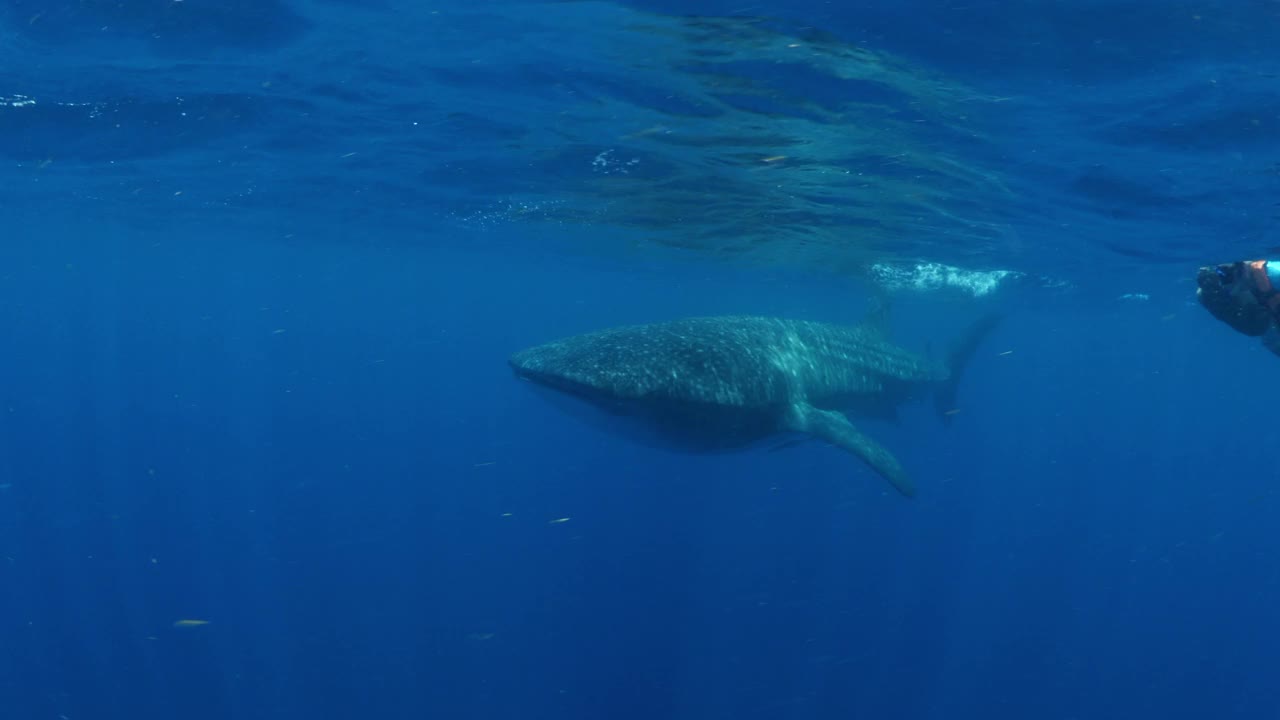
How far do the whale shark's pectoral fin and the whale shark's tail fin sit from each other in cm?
630

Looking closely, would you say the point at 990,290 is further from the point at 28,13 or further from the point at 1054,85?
the point at 28,13

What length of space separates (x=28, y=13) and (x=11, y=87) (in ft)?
16.2

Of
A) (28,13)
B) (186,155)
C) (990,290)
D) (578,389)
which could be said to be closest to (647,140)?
(578,389)

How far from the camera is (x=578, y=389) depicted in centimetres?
742

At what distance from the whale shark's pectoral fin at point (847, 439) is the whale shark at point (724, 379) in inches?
0.6

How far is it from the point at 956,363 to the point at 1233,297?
1166 cm

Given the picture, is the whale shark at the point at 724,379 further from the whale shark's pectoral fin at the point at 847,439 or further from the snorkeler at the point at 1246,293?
the snorkeler at the point at 1246,293

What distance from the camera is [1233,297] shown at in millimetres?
4902

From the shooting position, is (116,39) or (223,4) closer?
(223,4)

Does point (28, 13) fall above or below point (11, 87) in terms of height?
above

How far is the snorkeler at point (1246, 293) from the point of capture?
469cm

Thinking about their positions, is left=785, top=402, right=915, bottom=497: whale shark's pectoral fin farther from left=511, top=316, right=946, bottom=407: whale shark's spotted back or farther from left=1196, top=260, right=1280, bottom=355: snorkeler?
left=1196, top=260, right=1280, bottom=355: snorkeler

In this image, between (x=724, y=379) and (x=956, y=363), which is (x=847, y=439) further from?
(x=956, y=363)

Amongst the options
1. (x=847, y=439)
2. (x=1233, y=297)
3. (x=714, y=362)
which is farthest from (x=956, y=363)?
(x=1233, y=297)
